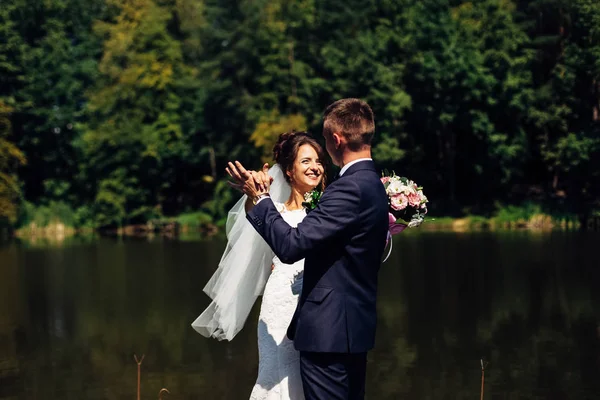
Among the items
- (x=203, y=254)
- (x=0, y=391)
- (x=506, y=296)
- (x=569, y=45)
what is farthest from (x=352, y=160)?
(x=569, y=45)

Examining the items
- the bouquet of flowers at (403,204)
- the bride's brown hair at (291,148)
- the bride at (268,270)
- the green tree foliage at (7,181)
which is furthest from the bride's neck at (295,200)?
the green tree foliage at (7,181)

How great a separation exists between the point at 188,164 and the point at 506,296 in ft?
118

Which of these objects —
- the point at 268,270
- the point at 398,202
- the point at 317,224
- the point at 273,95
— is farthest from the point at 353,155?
the point at 273,95

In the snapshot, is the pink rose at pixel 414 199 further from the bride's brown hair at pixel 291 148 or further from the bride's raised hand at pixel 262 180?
the bride's raised hand at pixel 262 180

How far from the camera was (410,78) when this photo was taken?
4450 cm

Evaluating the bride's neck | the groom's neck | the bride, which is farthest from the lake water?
the groom's neck

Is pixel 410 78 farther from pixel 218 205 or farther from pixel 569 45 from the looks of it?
pixel 218 205

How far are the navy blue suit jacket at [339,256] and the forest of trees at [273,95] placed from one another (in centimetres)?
3457

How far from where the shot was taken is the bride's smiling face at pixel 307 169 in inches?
252

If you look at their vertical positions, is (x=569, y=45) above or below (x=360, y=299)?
above

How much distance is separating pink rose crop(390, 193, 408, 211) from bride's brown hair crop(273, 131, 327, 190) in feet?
3.19

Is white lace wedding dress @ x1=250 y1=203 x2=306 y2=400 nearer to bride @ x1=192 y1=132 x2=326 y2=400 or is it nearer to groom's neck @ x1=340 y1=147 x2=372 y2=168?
bride @ x1=192 y1=132 x2=326 y2=400

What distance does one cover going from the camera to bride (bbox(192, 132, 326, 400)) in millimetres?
6184

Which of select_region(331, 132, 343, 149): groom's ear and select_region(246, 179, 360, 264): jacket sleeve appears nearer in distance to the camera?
select_region(246, 179, 360, 264): jacket sleeve
